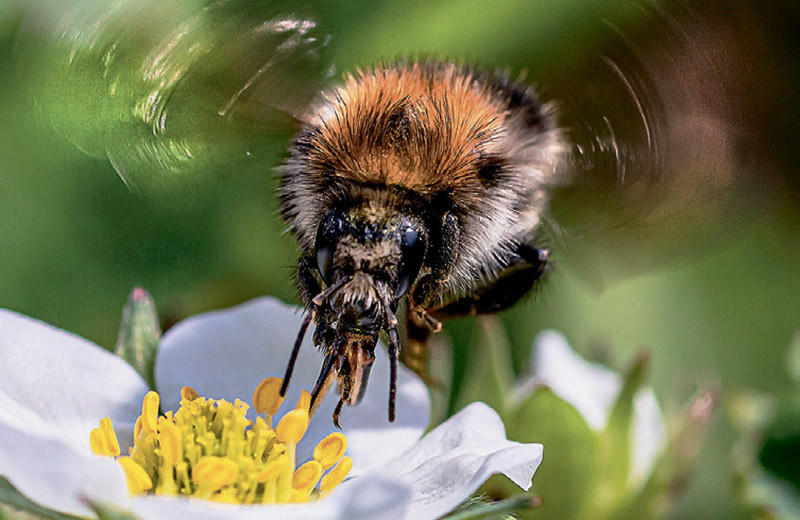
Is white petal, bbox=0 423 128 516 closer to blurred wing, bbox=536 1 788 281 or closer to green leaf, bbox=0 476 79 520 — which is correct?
green leaf, bbox=0 476 79 520

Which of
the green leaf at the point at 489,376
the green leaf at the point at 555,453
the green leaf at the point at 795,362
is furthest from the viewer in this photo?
the green leaf at the point at 795,362

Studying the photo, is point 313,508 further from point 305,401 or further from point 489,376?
point 489,376

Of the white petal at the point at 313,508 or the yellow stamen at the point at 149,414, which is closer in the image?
the white petal at the point at 313,508

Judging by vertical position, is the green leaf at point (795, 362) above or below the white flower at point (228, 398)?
above

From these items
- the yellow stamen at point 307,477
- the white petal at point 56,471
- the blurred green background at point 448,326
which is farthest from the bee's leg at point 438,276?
the blurred green background at point 448,326

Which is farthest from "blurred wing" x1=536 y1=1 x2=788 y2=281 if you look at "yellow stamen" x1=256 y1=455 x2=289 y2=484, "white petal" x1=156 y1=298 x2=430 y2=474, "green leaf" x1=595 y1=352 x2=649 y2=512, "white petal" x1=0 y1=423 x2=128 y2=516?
"white petal" x1=0 y1=423 x2=128 y2=516

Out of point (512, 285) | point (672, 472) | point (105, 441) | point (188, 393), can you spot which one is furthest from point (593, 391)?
point (105, 441)

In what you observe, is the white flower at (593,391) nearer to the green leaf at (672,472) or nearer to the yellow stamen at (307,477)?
the green leaf at (672,472)
